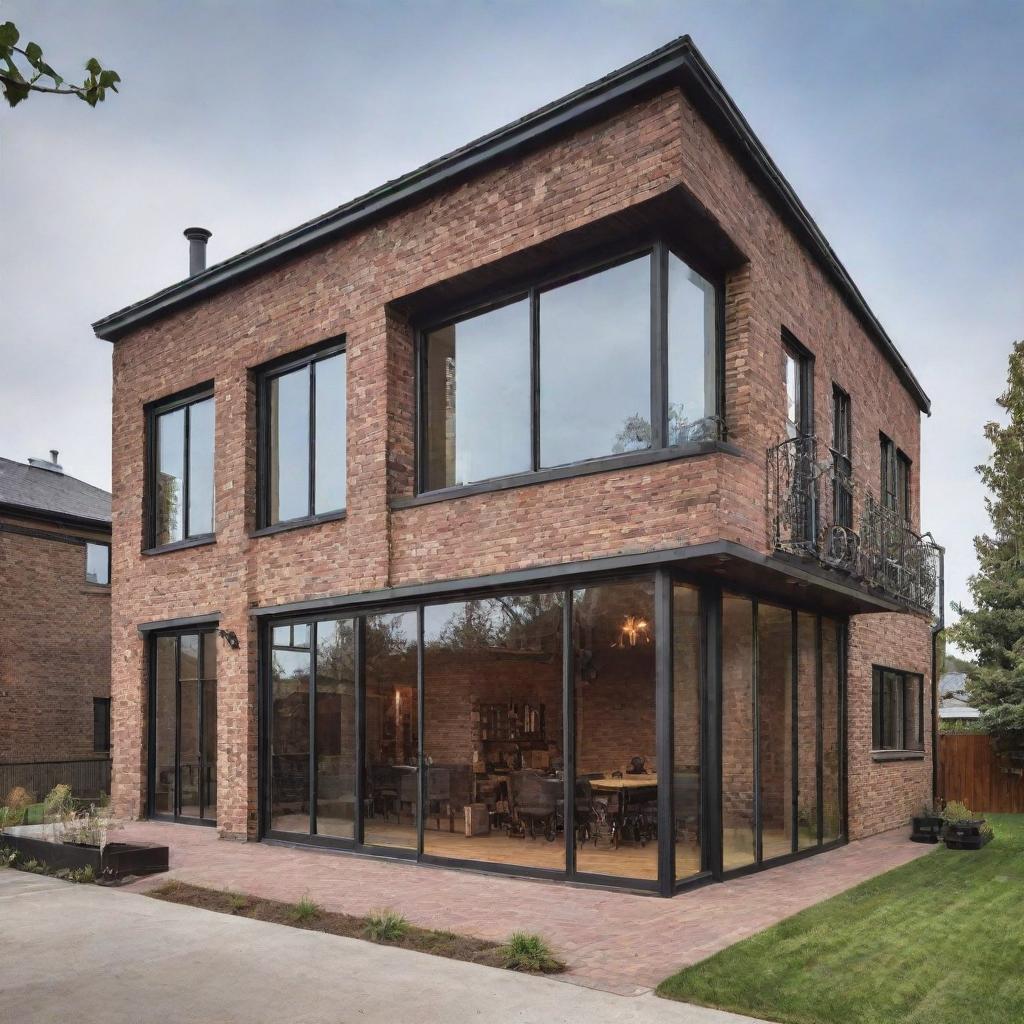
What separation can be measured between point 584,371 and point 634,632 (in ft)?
8.64

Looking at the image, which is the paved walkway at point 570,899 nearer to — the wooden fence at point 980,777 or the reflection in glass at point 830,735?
the reflection in glass at point 830,735

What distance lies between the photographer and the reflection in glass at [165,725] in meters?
14.6

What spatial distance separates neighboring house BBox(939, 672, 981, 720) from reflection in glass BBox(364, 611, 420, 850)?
13641mm

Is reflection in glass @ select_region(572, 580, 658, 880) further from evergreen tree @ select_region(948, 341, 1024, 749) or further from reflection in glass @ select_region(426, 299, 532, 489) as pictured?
evergreen tree @ select_region(948, 341, 1024, 749)

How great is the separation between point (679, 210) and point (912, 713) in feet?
34.4

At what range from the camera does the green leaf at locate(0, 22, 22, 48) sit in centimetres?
310

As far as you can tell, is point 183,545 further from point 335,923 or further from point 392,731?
point 335,923

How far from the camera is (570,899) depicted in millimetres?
8961

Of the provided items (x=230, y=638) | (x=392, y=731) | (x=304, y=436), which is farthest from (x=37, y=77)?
(x=230, y=638)

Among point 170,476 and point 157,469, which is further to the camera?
point 157,469

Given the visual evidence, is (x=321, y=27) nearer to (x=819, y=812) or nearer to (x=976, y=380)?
(x=819, y=812)

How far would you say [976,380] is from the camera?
28750mm

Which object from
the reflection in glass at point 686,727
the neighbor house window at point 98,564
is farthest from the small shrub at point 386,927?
the neighbor house window at point 98,564

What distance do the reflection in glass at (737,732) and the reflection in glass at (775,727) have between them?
29 cm
